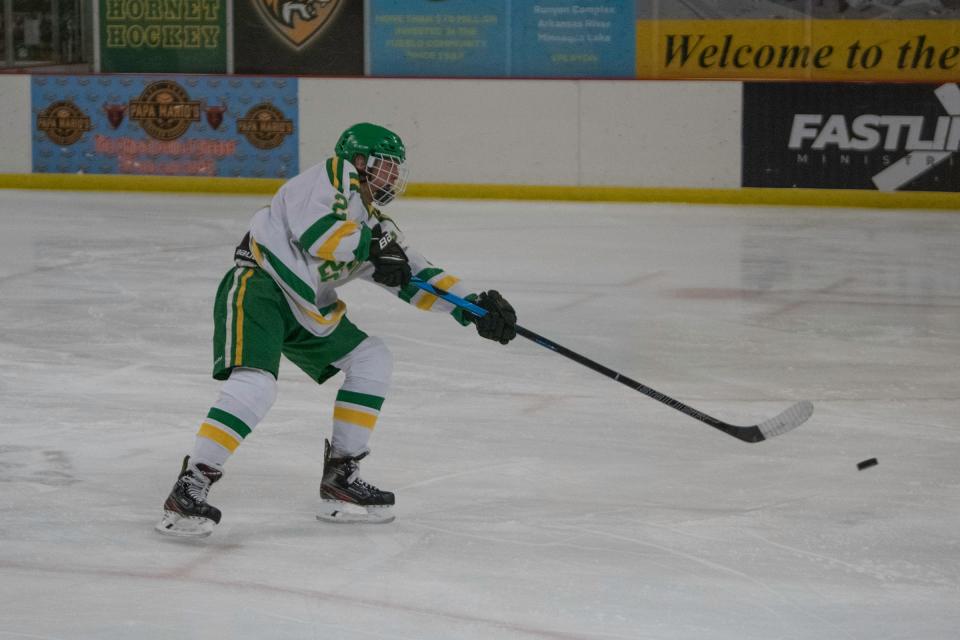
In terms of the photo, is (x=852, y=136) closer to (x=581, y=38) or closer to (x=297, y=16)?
(x=581, y=38)

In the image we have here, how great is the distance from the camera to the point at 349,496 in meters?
3.72

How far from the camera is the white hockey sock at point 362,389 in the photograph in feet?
12.2

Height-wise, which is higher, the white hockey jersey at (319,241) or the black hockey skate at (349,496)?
the white hockey jersey at (319,241)

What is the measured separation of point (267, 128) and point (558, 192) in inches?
79.7

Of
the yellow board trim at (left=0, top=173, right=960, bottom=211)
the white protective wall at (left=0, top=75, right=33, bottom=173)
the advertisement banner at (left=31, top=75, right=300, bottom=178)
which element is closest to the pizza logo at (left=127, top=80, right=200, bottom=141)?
the advertisement banner at (left=31, top=75, right=300, bottom=178)

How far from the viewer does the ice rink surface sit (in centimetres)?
309

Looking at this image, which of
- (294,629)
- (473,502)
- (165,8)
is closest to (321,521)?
(473,502)

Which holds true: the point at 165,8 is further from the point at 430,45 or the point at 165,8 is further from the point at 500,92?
the point at 500,92

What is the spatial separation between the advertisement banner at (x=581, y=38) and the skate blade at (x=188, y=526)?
878cm

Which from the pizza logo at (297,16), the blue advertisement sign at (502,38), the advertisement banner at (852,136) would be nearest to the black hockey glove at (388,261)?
the advertisement banner at (852,136)

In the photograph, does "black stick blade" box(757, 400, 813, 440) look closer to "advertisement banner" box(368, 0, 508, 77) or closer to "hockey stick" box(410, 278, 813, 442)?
"hockey stick" box(410, 278, 813, 442)

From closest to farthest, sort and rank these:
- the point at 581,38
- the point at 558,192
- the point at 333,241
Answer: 1. the point at 333,241
2. the point at 558,192
3. the point at 581,38

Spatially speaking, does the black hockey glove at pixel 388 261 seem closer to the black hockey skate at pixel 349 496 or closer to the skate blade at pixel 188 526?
the black hockey skate at pixel 349 496

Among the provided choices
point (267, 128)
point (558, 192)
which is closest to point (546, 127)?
point (558, 192)
